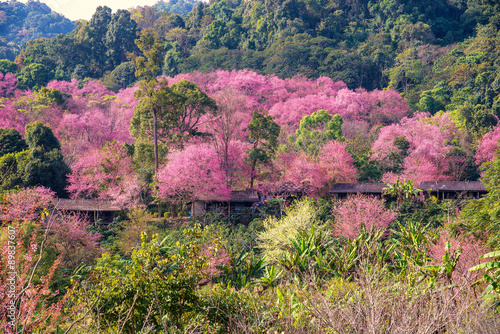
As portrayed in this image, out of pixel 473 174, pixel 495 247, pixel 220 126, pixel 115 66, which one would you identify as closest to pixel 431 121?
pixel 473 174

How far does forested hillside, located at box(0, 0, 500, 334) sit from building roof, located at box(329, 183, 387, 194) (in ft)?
0.39

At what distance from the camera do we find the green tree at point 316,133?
25.8 meters

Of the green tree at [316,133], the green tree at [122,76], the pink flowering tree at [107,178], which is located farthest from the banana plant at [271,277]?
the green tree at [122,76]

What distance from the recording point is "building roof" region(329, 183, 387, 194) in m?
22.5

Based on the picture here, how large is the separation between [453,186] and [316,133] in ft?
26.4

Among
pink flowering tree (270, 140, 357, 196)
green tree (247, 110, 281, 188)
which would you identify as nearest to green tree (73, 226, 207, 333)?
pink flowering tree (270, 140, 357, 196)

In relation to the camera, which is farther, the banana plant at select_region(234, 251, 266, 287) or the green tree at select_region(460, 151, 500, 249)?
the banana plant at select_region(234, 251, 266, 287)

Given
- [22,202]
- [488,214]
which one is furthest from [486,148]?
[22,202]

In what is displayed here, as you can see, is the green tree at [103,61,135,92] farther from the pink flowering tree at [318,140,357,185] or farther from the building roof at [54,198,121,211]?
the pink flowering tree at [318,140,357,185]

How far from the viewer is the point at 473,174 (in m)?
26.6

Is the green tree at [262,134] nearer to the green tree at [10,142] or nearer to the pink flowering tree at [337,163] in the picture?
the pink flowering tree at [337,163]

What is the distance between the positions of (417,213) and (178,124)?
47.2ft

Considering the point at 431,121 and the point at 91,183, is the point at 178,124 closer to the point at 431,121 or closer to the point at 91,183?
the point at 91,183

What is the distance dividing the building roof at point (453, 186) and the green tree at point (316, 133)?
6.14 meters
